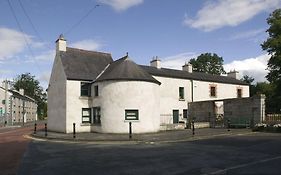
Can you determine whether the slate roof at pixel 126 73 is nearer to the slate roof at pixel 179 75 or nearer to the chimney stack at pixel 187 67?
the slate roof at pixel 179 75

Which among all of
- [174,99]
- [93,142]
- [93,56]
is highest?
[93,56]

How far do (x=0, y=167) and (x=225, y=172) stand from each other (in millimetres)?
8444

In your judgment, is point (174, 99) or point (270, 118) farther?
point (174, 99)

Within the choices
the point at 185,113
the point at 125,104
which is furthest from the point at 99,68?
the point at 185,113

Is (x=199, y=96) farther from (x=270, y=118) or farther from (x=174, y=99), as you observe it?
(x=270, y=118)

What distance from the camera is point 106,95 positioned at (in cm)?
2903

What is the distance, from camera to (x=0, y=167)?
41.2 feet

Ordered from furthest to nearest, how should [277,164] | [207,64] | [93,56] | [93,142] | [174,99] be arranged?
[207,64]
[174,99]
[93,56]
[93,142]
[277,164]

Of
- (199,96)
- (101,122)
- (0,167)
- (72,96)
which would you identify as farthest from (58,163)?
(199,96)

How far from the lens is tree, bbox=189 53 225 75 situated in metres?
78.7

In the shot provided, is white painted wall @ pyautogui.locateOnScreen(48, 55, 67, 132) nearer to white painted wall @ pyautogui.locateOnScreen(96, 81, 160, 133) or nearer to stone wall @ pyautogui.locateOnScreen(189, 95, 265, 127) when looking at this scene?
white painted wall @ pyautogui.locateOnScreen(96, 81, 160, 133)

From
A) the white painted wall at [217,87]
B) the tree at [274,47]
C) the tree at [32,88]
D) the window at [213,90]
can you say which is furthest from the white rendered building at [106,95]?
the tree at [32,88]

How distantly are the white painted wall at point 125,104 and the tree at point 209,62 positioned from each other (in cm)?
5143

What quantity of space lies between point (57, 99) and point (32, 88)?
83621 millimetres
